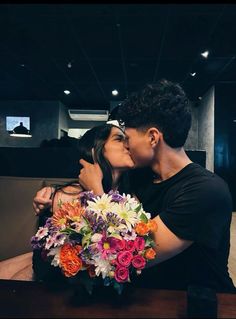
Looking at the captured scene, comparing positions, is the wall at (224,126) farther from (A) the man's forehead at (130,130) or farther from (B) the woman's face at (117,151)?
(A) the man's forehead at (130,130)

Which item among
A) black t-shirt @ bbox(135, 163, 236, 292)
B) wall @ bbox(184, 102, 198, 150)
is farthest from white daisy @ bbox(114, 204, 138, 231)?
wall @ bbox(184, 102, 198, 150)

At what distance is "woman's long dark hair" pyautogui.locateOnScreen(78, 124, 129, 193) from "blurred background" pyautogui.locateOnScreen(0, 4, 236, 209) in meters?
0.61

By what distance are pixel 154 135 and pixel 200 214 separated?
0.42 metres

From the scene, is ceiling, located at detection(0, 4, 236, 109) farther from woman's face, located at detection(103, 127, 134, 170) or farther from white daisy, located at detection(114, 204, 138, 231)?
white daisy, located at detection(114, 204, 138, 231)

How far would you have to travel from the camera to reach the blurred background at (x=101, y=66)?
Result: 3.97 m

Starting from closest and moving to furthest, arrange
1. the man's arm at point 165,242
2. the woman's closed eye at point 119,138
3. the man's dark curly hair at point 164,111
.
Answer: the man's arm at point 165,242 → the man's dark curly hair at point 164,111 → the woman's closed eye at point 119,138

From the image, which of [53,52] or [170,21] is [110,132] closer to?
[170,21]

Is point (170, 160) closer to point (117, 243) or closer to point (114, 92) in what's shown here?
point (117, 243)

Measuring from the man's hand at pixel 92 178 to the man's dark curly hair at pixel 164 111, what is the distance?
418 millimetres

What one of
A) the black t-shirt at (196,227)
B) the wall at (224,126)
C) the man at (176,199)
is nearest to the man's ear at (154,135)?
the man at (176,199)

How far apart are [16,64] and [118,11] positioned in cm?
306

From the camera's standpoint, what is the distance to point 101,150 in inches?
80.6

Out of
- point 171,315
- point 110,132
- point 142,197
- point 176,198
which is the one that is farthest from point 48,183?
point 171,315

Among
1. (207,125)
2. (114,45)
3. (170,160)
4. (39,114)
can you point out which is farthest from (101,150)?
(39,114)
